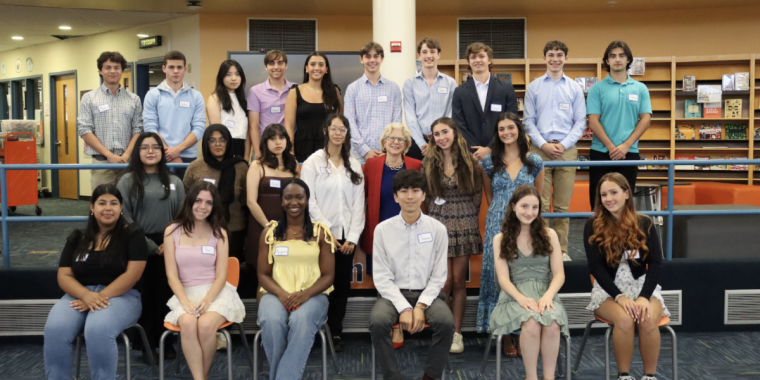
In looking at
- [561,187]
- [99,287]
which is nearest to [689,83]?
[561,187]

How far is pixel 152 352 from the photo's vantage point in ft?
11.4

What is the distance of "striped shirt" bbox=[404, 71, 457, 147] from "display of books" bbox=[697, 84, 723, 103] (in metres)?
5.53

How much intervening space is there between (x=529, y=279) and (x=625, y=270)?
0.51 metres

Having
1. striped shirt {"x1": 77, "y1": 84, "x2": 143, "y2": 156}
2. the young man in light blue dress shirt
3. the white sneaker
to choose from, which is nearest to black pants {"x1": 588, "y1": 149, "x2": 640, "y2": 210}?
the young man in light blue dress shirt

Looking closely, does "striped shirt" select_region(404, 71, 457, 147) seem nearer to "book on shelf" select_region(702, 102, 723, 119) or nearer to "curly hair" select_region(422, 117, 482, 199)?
"curly hair" select_region(422, 117, 482, 199)

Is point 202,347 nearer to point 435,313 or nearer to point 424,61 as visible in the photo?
point 435,313

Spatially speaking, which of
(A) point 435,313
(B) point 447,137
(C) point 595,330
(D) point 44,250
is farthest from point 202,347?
(D) point 44,250

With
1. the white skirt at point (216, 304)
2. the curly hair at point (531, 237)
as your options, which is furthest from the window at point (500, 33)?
the white skirt at point (216, 304)

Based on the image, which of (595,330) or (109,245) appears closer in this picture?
(109,245)

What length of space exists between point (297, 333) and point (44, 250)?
14.3 feet

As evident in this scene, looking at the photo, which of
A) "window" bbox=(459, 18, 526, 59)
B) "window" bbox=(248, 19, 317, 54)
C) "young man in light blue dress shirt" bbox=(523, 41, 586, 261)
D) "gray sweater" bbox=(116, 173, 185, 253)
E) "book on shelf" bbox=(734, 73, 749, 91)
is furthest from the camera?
"window" bbox=(459, 18, 526, 59)

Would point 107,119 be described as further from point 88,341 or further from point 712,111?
point 712,111

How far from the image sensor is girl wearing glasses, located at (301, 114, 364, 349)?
3486 mm

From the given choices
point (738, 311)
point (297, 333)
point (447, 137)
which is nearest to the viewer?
point (297, 333)
